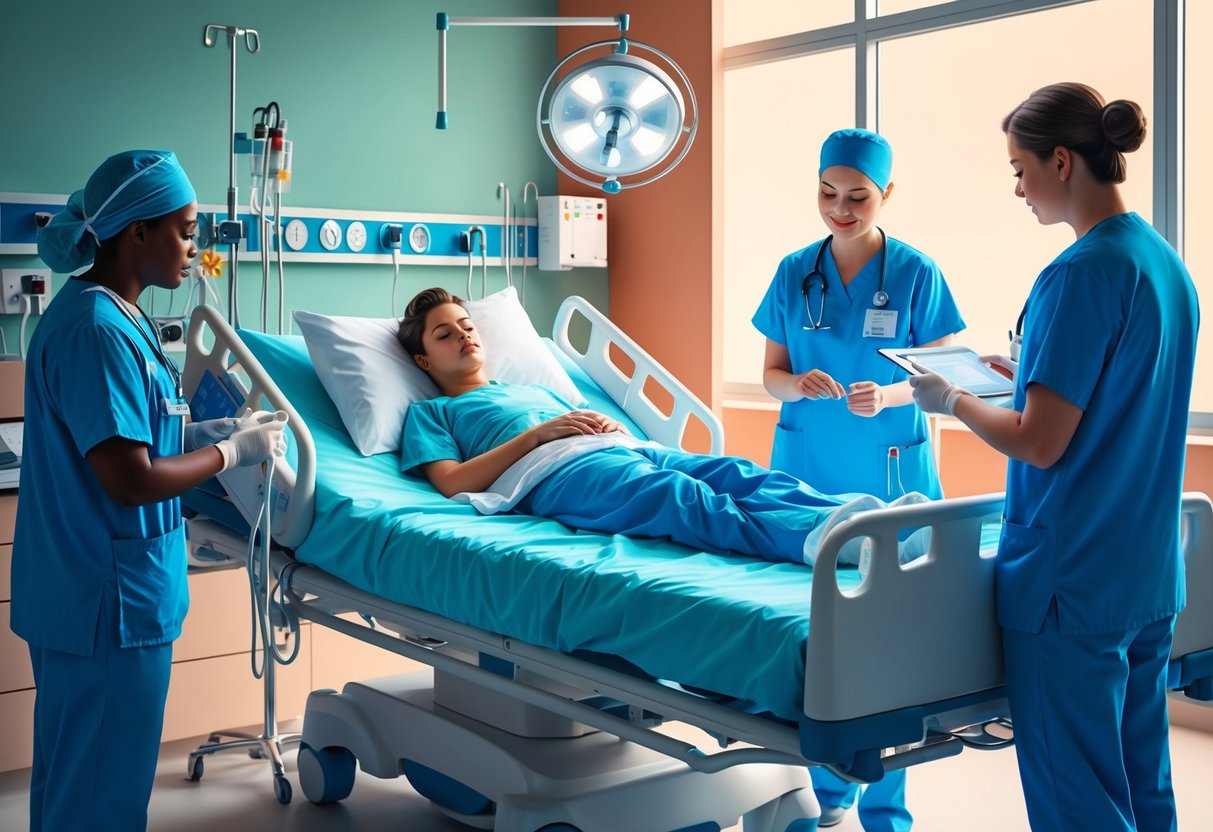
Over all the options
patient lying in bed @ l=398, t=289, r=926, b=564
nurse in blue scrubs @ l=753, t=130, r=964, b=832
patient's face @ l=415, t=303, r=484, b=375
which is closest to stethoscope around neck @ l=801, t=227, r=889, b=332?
nurse in blue scrubs @ l=753, t=130, r=964, b=832

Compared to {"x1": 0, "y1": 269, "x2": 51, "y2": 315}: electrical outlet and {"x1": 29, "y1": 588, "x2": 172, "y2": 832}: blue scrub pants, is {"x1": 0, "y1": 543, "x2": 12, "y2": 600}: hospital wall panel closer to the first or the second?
{"x1": 0, "y1": 269, "x2": 51, "y2": 315}: electrical outlet

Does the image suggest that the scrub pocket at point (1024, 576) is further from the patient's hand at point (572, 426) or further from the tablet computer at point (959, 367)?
the patient's hand at point (572, 426)

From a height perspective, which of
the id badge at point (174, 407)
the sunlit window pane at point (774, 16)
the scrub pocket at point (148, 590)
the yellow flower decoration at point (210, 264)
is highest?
the sunlit window pane at point (774, 16)

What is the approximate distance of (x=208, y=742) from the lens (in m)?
3.32

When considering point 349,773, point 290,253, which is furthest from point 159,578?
point 290,253

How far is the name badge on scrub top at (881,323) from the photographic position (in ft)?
9.48

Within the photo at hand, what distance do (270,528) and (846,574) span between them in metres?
1.18

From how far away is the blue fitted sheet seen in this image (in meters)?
1.80

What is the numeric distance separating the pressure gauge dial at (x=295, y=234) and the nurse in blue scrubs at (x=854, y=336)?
5.37ft

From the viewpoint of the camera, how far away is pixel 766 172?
508cm

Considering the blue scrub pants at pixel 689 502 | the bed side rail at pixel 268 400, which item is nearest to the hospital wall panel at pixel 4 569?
the bed side rail at pixel 268 400

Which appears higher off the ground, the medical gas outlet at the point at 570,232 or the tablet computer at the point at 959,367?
the medical gas outlet at the point at 570,232

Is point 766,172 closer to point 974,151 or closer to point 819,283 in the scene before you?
point 974,151

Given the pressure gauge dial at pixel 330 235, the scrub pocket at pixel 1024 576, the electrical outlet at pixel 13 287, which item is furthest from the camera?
the pressure gauge dial at pixel 330 235
